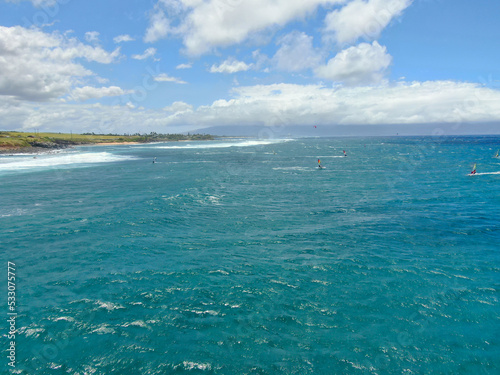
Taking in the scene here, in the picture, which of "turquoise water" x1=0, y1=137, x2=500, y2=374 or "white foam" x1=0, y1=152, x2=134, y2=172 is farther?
"white foam" x1=0, y1=152, x2=134, y2=172

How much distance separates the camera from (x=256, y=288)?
20875 mm

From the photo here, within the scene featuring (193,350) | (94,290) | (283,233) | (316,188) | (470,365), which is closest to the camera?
(470,365)

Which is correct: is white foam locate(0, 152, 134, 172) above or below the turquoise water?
above

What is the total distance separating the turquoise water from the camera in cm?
1490

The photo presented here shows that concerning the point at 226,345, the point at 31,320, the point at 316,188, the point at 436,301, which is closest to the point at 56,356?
the point at 31,320

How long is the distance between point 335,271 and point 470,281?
9.88m

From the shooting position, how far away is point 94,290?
2080 cm

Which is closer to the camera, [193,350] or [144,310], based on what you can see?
[193,350]

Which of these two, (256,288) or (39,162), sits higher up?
(39,162)

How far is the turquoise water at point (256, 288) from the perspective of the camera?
14.9m

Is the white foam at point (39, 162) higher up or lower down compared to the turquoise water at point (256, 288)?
higher up

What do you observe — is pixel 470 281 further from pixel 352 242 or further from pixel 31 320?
pixel 31 320

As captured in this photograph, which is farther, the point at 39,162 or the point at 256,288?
the point at 39,162

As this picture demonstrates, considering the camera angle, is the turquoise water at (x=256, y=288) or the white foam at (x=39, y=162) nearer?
the turquoise water at (x=256, y=288)
